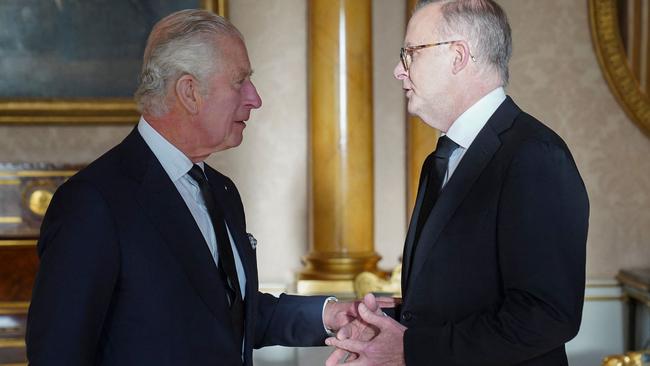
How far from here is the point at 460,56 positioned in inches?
79.4

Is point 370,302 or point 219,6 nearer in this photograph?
point 370,302

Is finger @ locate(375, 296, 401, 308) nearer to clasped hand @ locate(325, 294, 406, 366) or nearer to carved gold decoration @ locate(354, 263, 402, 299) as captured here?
clasped hand @ locate(325, 294, 406, 366)

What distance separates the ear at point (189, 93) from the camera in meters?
2.11

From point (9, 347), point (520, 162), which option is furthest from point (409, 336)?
point (9, 347)

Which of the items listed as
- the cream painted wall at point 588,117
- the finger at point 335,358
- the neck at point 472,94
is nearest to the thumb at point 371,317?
the finger at point 335,358

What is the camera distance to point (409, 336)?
196 cm

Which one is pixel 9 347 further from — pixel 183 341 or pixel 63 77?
pixel 183 341

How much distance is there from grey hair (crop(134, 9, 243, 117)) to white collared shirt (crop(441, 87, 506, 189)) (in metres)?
0.60

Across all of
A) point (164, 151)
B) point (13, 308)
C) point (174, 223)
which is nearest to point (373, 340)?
point (174, 223)

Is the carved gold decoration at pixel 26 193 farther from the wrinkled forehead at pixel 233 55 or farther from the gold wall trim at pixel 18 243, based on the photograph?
the wrinkled forehead at pixel 233 55

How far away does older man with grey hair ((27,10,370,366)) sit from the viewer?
1.84 metres

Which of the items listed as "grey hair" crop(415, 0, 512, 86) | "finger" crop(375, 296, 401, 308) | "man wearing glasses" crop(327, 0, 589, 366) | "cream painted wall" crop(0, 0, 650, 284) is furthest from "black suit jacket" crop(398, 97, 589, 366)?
"cream painted wall" crop(0, 0, 650, 284)

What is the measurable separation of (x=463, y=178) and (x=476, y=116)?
163mm

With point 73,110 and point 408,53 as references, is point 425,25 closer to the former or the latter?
point 408,53
